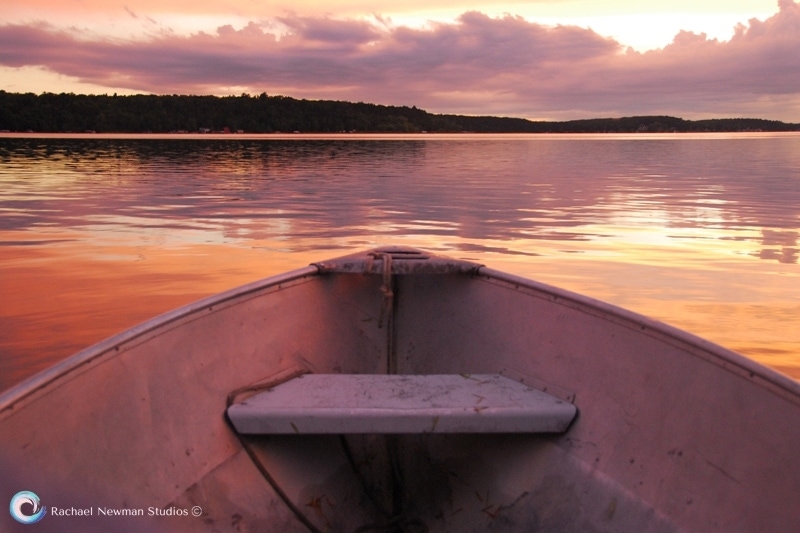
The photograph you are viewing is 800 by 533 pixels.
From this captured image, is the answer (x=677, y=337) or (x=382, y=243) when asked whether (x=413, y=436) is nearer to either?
(x=677, y=337)

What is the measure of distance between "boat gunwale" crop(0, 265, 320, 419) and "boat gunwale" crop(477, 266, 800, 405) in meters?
1.24

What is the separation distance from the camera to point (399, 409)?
3160 mm

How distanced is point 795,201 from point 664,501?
1990cm

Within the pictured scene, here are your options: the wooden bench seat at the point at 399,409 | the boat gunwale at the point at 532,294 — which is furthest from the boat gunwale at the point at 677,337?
the wooden bench seat at the point at 399,409

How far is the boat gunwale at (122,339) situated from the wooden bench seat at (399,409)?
484 mm

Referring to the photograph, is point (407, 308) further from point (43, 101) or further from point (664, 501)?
A: point (43, 101)

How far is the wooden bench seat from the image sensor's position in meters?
3.11

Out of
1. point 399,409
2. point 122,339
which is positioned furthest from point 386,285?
point 122,339

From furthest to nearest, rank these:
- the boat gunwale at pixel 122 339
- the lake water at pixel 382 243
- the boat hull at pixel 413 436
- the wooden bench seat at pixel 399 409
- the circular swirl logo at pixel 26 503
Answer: the lake water at pixel 382 243 < the wooden bench seat at pixel 399 409 < the boat hull at pixel 413 436 < the boat gunwale at pixel 122 339 < the circular swirl logo at pixel 26 503

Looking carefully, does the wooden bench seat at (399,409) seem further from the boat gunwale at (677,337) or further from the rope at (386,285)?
the rope at (386,285)

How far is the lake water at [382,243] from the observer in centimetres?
758

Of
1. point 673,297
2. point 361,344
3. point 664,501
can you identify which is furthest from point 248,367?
point 673,297

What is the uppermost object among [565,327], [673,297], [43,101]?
[43,101]

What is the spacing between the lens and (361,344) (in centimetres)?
410
